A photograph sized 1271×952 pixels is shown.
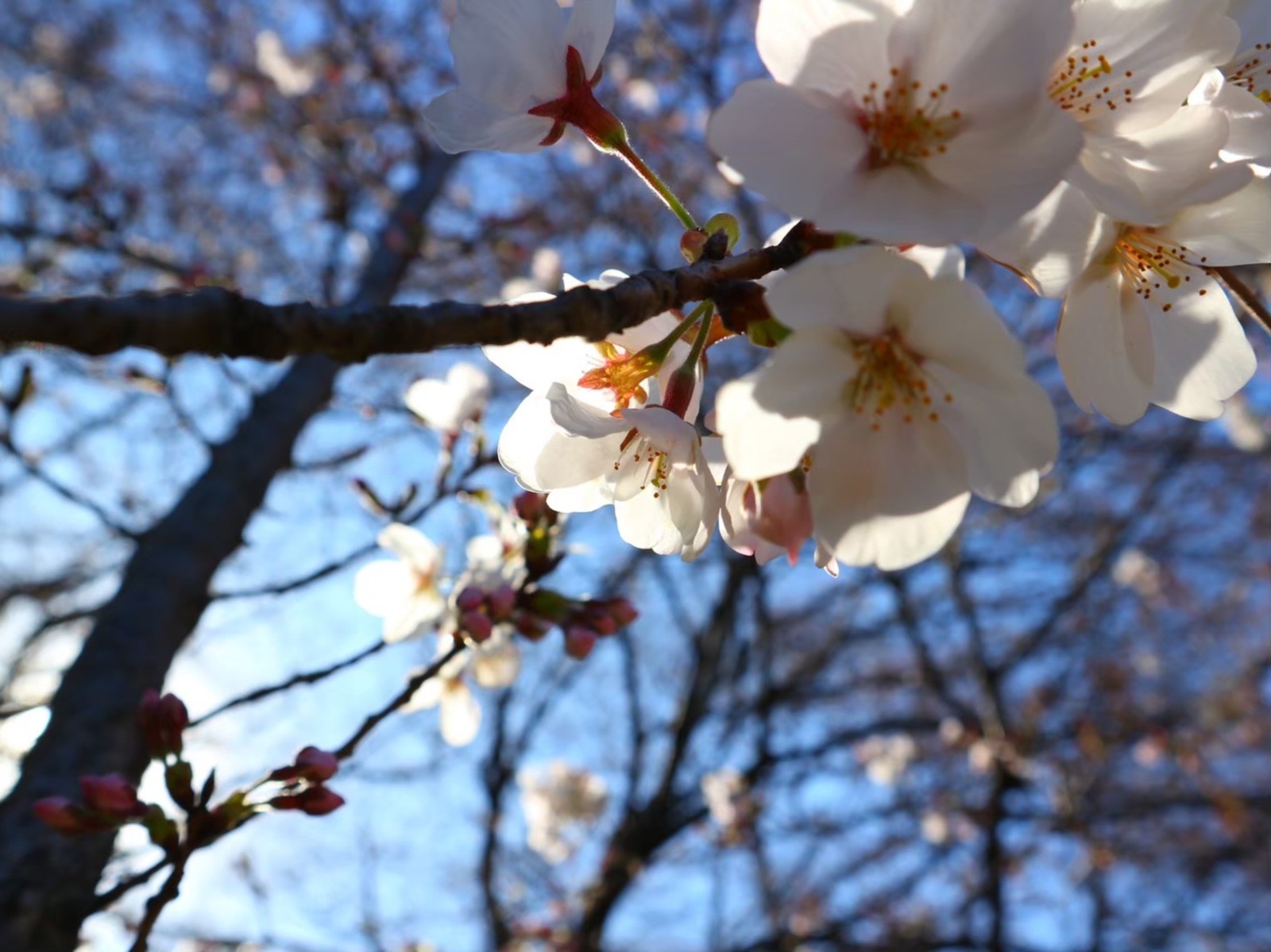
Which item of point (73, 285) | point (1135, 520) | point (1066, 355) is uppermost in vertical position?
point (1135, 520)

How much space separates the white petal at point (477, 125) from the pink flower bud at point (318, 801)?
2.87 feet

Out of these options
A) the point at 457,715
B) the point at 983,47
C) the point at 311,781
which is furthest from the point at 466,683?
the point at 983,47

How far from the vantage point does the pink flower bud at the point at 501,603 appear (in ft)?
5.23

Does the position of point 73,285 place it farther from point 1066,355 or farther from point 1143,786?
point 1143,786

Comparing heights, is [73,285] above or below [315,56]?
below

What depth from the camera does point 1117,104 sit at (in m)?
0.88

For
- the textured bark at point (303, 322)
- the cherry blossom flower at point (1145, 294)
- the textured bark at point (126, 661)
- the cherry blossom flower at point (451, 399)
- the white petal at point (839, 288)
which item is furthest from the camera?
the cherry blossom flower at point (451, 399)

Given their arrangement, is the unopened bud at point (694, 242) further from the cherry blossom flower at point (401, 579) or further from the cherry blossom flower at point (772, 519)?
the cherry blossom flower at point (401, 579)

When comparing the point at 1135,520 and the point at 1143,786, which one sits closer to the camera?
the point at 1135,520

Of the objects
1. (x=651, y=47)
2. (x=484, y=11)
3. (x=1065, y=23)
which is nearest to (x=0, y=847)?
(x=484, y=11)

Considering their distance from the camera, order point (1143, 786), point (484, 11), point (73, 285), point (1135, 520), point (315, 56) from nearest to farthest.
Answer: point (484, 11) → point (73, 285) → point (1135, 520) → point (315, 56) → point (1143, 786)

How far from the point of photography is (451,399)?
7.10 feet

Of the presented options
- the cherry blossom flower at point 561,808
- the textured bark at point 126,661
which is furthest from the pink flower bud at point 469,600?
the cherry blossom flower at point 561,808

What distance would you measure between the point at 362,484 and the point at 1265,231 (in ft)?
5.61
